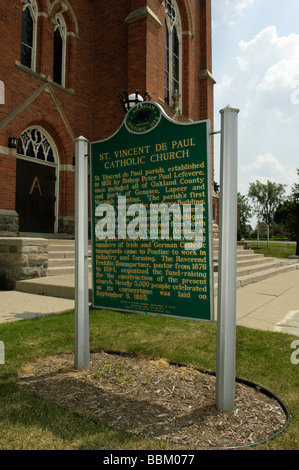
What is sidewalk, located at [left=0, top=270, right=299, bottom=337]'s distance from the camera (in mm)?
5374

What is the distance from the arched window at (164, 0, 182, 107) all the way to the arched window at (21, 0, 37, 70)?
6226mm

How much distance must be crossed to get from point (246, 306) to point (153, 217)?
419 cm

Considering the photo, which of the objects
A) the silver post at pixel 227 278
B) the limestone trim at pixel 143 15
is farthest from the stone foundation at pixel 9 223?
the silver post at pixel 227 278

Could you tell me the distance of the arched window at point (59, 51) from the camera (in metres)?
13.5

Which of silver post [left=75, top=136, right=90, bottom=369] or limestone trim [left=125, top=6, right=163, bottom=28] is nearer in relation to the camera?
silver post [left=75, top=136, right=90, bottom=369]

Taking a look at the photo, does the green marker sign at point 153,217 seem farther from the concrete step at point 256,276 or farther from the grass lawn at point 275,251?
the grass lawn at point 275,251

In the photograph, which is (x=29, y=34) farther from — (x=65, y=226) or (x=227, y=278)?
(x=227, y=278)

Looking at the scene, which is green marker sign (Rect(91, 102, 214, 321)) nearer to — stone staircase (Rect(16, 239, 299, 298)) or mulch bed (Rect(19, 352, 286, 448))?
mulch bed (Rect(19, 352, 286, 448))

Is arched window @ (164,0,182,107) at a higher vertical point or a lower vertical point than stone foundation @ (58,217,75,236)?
higher

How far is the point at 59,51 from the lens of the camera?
13.7m

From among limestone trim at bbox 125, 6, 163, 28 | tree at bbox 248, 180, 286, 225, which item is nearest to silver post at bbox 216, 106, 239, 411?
limestone trim at bbox 125, 6, 163, 28

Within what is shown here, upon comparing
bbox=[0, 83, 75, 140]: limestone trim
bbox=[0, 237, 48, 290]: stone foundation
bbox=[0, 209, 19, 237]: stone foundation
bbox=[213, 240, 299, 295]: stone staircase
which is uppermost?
bbox=[0, 83, 75, 140]: limestone trim

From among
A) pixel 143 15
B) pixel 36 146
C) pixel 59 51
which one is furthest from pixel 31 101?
pixel 143 15
